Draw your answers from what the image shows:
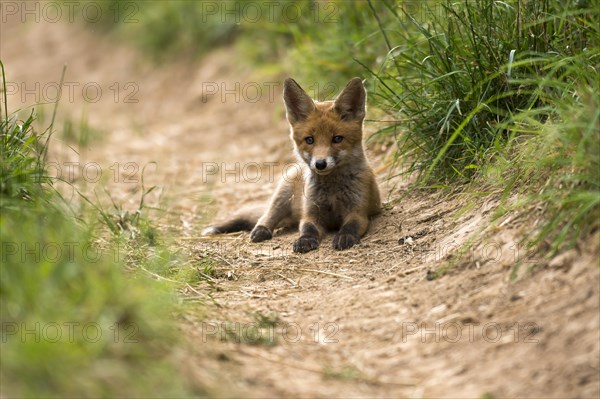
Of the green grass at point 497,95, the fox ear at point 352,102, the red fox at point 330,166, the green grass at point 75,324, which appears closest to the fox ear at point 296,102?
the red fox at point 330,166

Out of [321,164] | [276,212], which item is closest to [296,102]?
[321,164]

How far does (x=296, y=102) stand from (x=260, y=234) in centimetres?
100

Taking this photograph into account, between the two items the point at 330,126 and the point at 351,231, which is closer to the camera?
the point at 351,231

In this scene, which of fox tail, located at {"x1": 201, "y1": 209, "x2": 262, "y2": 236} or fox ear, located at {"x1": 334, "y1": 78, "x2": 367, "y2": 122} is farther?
fox tail, located at {"x1": 201, "y1": 209, "x2": 262, "y2": 236}

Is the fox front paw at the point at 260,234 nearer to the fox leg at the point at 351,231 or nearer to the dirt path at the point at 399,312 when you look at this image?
the dirt path at the point at 399,312

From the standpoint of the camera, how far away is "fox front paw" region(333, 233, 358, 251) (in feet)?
16.5

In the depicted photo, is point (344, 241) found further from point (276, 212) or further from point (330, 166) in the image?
point (276, 212)

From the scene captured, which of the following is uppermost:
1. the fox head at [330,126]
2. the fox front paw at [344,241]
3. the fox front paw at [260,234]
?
the fox head at [330,126]

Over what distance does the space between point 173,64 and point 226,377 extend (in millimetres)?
9601

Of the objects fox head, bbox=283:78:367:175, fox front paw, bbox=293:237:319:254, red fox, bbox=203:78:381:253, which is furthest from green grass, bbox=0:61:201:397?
fox head, bbox=283:78:367:175

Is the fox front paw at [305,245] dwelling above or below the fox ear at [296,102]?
below

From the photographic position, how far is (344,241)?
16.6 feet

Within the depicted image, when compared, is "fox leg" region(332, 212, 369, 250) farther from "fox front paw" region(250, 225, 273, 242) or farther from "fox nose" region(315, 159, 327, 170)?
"fox front paw" region(250, 225, 273, 242)

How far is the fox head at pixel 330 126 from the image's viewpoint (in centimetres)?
545
